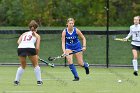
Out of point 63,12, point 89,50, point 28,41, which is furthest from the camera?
point 63,12

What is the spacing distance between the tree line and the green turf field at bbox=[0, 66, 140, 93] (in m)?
9.75

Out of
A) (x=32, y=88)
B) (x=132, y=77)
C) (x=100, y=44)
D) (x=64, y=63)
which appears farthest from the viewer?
(x=100, y=44)

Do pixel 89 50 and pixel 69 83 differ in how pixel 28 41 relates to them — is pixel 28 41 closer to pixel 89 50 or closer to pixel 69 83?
pixel 69 83

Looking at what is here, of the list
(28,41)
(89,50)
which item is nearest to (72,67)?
(28,41)

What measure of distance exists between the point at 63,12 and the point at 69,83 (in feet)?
51.8

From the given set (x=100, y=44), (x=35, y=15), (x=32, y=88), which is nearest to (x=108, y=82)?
(x=32, y=88)


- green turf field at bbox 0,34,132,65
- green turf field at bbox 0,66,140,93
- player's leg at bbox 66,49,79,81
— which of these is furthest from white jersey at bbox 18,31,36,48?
green turf field at bbox 0,34,132,65

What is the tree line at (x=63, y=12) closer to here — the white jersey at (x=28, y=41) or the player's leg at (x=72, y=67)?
the player's leg at (x=72, y=67)

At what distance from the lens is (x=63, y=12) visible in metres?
31.2

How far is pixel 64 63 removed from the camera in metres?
23.0

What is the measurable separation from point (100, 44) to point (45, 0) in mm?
5019

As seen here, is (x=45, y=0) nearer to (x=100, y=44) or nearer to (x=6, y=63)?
(x=100, y=44)

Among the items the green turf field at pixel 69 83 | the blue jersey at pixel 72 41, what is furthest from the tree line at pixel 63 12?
the blue jersey at pixel 72 41

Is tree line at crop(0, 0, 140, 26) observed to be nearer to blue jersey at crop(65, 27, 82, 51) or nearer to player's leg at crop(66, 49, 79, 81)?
blue jersey at crop(65, 27, 82, 51)
